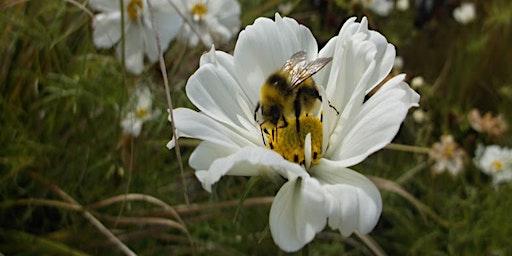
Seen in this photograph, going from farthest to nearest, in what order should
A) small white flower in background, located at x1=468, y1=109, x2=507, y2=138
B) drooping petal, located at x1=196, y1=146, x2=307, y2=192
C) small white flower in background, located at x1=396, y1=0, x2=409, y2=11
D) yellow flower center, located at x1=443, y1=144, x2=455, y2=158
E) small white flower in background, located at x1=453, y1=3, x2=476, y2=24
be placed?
small white flower in background, located at x1=453, y1=3, x2=476, y2=24 → small white flower in background, located at x1=396, y1=0, x2=409, y2=11 → small white flower in background, located at x1=468, y1=109, x2=507, y2=138 → yellow flower center, located at x1=443, y1=144, x2=455, y2=158 → drooping petal, located at x1=196, y1=146, x2=307, y2=192

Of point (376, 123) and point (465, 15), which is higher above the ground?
point (376, 123)

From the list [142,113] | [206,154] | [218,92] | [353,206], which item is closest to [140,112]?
[142,113]

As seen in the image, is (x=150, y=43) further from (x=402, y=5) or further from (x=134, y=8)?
(x=402, y=5)

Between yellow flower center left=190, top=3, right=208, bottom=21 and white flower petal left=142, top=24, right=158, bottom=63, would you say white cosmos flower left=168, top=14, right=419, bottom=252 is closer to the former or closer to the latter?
white flower petal left=142, top=24, right=158, bottom=63

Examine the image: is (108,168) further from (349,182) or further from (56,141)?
(349,182)

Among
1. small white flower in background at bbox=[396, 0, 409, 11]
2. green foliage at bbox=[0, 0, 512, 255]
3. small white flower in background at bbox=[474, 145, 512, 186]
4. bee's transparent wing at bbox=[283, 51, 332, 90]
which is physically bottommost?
small white flower in background at bbox=[474, 145, 512, 186]

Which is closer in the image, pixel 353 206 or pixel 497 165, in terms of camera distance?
pixel 353 206

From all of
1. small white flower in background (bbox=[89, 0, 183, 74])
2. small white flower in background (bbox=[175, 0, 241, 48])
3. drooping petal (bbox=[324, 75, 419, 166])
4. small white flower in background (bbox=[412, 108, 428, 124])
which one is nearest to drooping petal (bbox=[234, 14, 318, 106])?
drooping petal (bbox=[324, 75, 419, 166])
